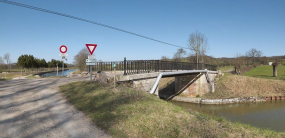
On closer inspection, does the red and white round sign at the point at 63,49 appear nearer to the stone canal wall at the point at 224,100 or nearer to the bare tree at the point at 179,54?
the stone canal wall at the point at 224,100

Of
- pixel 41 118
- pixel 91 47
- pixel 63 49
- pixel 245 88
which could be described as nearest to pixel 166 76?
pixel 91 47

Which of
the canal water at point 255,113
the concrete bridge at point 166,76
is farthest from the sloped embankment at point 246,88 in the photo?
the canal water at point 255,113

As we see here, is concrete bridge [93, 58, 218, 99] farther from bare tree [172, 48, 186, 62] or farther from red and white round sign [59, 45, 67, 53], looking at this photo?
bare tree [172, 48, 186, 62]

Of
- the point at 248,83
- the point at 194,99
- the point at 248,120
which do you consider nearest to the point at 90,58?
the point at 248,120

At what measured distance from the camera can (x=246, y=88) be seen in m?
23.5

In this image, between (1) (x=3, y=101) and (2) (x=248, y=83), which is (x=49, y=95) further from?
(2) (x=248, y=83)

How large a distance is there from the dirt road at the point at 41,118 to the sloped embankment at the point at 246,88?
19514 mm

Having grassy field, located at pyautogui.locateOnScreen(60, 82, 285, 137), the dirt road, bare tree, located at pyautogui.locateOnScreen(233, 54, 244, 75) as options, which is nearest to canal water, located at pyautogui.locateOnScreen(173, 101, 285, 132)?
grassy field, located at pyautogui.locateOnScreen(60, 82, 285, 137)

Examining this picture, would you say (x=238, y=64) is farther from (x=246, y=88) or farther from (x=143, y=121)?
(x=143, y=121)

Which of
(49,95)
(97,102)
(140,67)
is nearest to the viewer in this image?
(97,102)

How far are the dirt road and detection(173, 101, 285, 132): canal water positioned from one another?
39.1ft

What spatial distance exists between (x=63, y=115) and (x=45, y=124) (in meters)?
0.64

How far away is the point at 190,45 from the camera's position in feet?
133

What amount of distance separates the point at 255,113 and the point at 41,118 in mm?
17877
